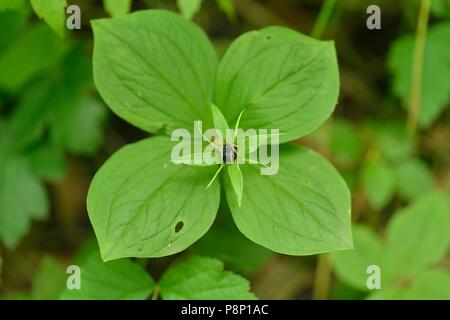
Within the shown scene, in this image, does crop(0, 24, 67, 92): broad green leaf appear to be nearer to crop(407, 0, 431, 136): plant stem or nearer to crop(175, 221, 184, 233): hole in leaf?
crop(175, 221, 184, 233): hole in leaf

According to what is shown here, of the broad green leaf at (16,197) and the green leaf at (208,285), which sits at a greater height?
the broad green leaf at (16,197)

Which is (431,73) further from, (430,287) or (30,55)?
(30,55)

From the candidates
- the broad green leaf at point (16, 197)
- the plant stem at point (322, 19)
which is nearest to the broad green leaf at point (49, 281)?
the broad green leaf at point (16, 197)

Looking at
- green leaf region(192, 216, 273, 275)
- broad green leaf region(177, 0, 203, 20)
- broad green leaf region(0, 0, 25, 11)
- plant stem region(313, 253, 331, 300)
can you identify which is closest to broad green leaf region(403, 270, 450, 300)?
plant stem region(313, 253, 331, 300)

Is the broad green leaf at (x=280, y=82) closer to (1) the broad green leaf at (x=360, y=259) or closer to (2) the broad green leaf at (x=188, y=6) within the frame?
(2) the broad green leaf at (x=188, y=6)
